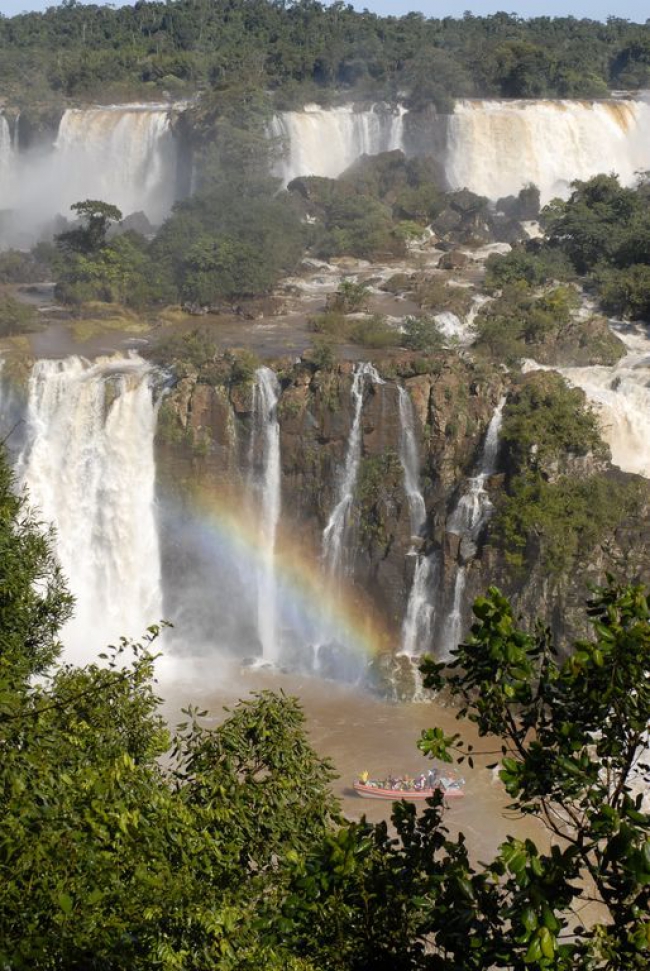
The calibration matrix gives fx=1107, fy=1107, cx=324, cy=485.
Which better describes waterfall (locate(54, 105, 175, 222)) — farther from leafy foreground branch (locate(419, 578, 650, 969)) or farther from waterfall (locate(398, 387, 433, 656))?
leafy foreground branch (locate(419, 578, 650, 969))

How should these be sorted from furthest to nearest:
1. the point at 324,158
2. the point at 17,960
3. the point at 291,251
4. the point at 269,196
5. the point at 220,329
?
the point at 324,158 → the point at 269,196 → the point at 291,251 → the point at 220,329 → the point at 17,960

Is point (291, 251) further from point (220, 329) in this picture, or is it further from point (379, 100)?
point (379, 100)

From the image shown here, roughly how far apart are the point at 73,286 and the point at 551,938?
30948mm

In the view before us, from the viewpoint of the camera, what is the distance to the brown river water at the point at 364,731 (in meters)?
18.1

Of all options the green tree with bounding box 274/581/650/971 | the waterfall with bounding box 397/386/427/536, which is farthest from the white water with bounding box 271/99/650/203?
the green tree with bounding box 274/581/650/971

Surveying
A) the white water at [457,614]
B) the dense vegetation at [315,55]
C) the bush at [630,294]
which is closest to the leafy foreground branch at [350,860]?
the white water at [457,614]

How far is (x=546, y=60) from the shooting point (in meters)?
56.3

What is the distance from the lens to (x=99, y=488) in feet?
82.4

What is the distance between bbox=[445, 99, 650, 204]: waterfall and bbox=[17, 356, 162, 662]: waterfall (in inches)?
1119

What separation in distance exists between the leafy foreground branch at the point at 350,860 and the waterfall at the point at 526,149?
45.2 meters

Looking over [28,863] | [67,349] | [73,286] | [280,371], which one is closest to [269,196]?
[73,286]

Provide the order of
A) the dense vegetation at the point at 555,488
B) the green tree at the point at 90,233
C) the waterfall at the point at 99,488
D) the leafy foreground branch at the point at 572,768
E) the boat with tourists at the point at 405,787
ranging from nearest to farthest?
the leafy foreground branch at the point at 572,768, the boat with tourists at the point at 405,787, the dense vegetation at the point at 555,488, the waterfall at the point at 99,488, the green tree at the point at 90,233

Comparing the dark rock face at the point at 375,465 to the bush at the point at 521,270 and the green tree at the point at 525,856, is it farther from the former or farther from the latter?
the green tree at the point at 525,856

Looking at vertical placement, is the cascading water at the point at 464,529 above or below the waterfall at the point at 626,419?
below
